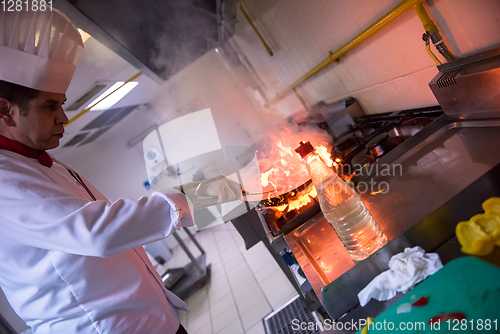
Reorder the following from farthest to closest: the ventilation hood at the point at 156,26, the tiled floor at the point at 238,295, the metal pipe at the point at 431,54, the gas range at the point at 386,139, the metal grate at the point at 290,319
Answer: the tiled floor at the point at 238,295, the metal grate at the point at 290,319, the ventilation hood at the point at 156,26, the gas range at the point at 386,139, the metal pipe at the point at 431,54

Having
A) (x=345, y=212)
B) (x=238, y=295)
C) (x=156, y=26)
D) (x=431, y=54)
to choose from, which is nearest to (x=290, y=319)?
(x=238, y=295)

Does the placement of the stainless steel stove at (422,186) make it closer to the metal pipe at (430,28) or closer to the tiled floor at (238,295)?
the metal pipe at (430,28)

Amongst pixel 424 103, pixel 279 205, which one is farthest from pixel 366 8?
pixel 279 205

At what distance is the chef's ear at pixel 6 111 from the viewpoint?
0.95 metres

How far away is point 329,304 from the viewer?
77cm

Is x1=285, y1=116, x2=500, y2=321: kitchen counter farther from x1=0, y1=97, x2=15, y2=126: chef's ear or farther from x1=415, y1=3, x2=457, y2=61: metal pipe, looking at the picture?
x1=0, y1=97, x2=15, y2=126: chef's ear

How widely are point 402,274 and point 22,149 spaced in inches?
52.9

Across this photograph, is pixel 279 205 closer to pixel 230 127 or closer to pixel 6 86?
pixel 6 86

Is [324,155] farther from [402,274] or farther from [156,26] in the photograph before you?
[156,26]

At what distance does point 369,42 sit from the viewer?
5.15ft

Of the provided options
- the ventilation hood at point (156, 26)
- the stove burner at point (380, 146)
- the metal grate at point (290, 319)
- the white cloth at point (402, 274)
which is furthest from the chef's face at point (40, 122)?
the metal grate at point (290, 319)

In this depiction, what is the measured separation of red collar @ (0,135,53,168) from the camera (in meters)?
1.02

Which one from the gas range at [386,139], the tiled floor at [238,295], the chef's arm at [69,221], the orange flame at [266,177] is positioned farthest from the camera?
the tiled floor at [238,295]

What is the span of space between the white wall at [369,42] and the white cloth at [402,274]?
82cm
